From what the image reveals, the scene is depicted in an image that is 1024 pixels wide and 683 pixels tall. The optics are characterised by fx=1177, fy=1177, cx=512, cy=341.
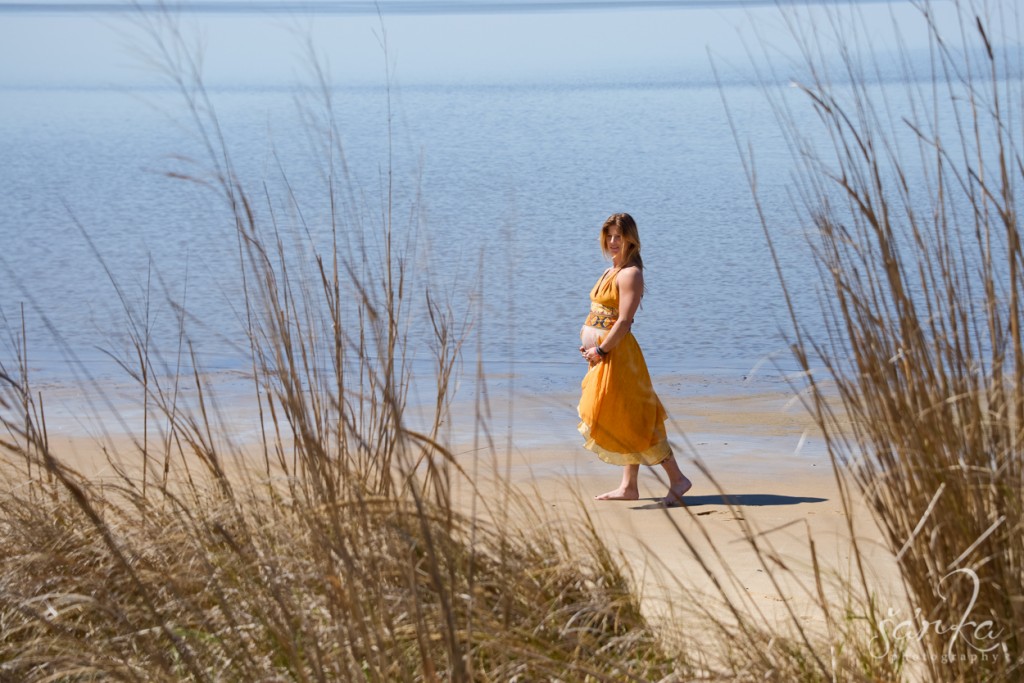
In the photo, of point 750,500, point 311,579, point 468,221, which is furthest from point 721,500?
point 468,221

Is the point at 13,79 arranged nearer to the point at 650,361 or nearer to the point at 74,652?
the point at 650,361

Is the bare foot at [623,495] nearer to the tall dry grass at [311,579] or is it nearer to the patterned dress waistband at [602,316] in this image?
the patterned dress waistband at [602,316]

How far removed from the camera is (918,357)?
271 cm

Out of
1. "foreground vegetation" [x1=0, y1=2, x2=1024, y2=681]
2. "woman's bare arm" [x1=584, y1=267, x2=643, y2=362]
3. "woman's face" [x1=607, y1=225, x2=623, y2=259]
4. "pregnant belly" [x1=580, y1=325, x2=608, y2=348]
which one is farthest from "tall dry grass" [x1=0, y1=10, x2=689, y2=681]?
"pregnant belly" [x1=580, y1=325, x2=608, y2=348]

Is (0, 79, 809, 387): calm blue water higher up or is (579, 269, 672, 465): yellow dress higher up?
(579, 269, 672, 465): yellow dress

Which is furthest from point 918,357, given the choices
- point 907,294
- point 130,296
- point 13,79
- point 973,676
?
point 13,79

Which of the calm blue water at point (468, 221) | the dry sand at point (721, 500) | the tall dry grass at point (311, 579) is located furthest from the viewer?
the calm blue water at point (468, 221)

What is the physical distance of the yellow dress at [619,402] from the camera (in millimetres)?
6438

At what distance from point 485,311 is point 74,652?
11.7m

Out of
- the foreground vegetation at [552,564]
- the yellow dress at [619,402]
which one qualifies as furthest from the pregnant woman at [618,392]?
the foreground vegetation at [552,564]

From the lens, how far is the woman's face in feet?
20.6

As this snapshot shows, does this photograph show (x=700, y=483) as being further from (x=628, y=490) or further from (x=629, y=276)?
(x=629, y=276)

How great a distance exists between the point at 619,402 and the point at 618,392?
0.18ft

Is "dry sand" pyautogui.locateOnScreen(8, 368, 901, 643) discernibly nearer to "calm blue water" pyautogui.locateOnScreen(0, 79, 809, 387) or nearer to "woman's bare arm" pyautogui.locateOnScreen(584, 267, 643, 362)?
"woman's bare arm" pyautogui.locateOnScreen(584, 267, 643, 362)
